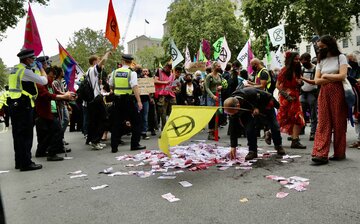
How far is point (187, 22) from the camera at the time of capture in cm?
4981

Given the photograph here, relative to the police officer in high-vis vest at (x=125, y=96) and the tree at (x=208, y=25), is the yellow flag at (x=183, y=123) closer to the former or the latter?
the police officer in high-vis vest at (x=125, y=96)

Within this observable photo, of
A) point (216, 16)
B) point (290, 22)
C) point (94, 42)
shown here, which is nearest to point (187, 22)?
point (216, 16)

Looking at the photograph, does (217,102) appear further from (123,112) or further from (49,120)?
(49,120)

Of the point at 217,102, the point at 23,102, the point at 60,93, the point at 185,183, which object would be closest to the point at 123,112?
the point at 60,93

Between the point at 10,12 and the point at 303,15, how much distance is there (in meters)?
24.1

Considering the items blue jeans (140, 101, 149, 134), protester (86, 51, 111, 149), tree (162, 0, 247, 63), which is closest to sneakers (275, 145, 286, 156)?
protester (86, 51, 111, 149)

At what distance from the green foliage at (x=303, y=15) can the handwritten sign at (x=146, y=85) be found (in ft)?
84.0

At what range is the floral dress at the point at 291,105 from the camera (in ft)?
24.0

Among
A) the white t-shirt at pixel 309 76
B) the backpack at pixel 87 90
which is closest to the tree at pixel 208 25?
the backpack at pixel 87 90

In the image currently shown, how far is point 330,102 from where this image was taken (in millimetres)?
5902

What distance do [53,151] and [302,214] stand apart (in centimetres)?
533

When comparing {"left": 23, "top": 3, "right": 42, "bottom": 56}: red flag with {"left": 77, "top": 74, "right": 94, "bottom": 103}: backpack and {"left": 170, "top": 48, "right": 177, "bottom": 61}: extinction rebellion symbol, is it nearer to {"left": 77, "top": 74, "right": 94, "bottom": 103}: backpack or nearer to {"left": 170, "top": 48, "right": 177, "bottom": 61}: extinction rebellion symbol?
{"left": 77, "top": 74, "right": 94, "bottom": 103}: backpack

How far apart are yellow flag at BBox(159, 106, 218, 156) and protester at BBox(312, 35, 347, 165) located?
1832 mm

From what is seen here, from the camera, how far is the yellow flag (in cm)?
514
